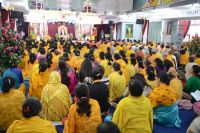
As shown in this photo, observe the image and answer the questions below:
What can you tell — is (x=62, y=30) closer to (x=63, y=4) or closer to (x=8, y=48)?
(x=63, y=4)

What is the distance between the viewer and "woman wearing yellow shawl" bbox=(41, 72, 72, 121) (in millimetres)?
4500

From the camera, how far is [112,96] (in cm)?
620

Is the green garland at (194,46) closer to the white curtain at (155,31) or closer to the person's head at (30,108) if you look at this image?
the white curtain at (155,31)

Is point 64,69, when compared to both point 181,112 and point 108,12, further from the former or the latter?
point 108,12

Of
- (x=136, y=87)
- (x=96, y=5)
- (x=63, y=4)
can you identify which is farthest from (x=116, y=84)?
(x=96, y=5)

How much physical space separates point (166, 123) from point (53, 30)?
20119 mm

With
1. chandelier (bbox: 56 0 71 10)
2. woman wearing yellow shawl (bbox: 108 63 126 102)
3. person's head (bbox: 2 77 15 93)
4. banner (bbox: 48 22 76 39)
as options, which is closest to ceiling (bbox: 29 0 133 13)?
chandelier (bbox: 56 0 71 10)

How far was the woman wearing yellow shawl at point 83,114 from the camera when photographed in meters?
3.33

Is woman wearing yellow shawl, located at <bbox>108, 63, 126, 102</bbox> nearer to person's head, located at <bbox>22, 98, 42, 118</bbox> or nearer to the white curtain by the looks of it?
person's head, located at <bbox>22, 98, 42, 118</bbox>

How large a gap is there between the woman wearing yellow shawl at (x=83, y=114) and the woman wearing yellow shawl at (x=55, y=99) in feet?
3.68

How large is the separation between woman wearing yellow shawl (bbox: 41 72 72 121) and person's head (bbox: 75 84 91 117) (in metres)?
1.18

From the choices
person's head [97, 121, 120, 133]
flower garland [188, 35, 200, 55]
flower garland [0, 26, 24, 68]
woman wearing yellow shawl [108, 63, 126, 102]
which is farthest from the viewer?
flower garland [188, 35, 200, 55]

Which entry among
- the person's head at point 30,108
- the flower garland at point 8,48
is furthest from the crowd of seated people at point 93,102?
the flower garland at point 8,48

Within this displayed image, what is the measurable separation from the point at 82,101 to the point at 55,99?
1.32 meters
